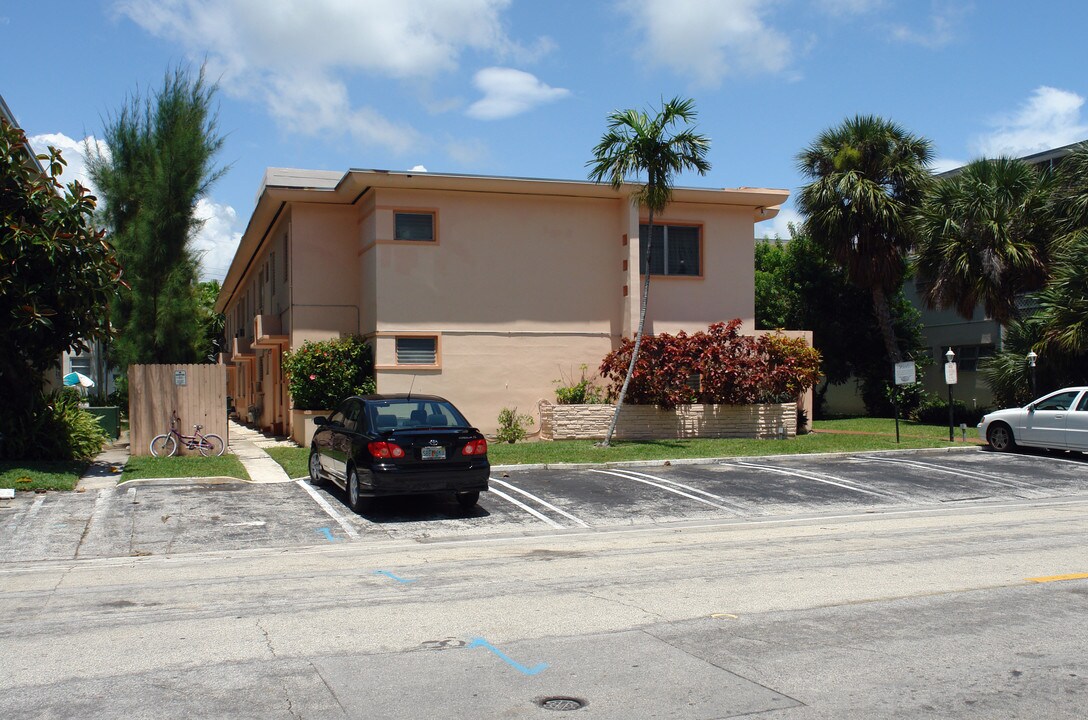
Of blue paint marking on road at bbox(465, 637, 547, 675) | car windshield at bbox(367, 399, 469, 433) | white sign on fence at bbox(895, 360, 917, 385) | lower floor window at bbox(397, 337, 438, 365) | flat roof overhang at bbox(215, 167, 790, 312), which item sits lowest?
blue paint marking on road at bbox(465, 637, 547, 675)

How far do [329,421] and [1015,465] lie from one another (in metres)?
13.5

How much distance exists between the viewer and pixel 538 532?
40.9ft

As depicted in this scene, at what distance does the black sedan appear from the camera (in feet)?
40.8

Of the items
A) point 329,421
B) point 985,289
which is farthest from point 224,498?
point 985,289

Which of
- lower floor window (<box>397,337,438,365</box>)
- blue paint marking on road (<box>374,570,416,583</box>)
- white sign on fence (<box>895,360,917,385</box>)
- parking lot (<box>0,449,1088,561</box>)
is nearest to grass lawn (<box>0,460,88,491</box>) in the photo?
parking lot (<box>0,449,1088,561</box>)

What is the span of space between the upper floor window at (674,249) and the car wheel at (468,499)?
1205 centimetres

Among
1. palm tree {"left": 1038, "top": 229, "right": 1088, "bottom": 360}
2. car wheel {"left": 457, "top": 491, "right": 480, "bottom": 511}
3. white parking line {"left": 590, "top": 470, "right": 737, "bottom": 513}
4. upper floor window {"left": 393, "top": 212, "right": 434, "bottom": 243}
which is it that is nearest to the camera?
car wheel {"left": 457, "top": 491, "right": 480, "bottom": 511}

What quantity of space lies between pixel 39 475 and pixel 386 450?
637cm

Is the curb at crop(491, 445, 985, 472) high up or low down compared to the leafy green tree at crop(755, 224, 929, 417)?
down

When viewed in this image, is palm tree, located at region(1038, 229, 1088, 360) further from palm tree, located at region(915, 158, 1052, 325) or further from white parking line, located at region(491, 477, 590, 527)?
white parking line, located at region(491, 477, 590, 527)

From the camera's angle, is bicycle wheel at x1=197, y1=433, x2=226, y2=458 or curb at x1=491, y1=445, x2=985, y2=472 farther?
bicycle wheel at x1=197, y1=433, x2=226, y2=458

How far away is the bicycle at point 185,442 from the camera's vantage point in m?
18.5

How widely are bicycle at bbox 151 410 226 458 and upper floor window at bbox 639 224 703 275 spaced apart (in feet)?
36.8

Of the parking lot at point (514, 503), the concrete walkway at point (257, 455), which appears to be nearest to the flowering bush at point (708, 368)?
the parking lot at point (514, 503)
